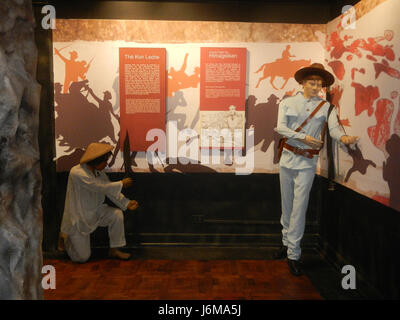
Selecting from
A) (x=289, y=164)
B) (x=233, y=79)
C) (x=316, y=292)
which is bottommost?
(x=316, y=292)

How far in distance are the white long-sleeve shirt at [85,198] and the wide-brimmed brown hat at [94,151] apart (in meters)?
0.10

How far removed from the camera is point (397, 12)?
251 centimetres

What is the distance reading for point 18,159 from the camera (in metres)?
1.66

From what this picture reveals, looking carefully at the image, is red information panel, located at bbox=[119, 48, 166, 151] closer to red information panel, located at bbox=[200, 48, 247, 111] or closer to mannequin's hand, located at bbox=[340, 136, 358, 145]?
red information panel, located at bbox=[200, 48, 247, 111]

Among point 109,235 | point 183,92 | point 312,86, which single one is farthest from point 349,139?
point 109,235

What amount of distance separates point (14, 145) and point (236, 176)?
8.83 ft

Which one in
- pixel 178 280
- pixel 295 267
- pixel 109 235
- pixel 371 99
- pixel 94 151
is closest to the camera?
pixel 371 99

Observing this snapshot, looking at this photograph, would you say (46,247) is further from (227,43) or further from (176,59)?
(227,43)

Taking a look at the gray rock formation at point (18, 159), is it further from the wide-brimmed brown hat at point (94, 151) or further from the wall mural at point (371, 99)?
the wall mural at point (371, 99)

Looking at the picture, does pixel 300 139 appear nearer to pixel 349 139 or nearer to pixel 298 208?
pixel 349 139

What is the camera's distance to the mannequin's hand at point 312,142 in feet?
10.6

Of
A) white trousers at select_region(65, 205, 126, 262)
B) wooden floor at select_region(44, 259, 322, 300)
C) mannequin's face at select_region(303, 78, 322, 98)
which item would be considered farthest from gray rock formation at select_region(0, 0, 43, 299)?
mannequin's face at select_region(303, 78, 322, 98)

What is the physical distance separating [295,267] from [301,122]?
139 cm

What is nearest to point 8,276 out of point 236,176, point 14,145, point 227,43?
point 14,145
